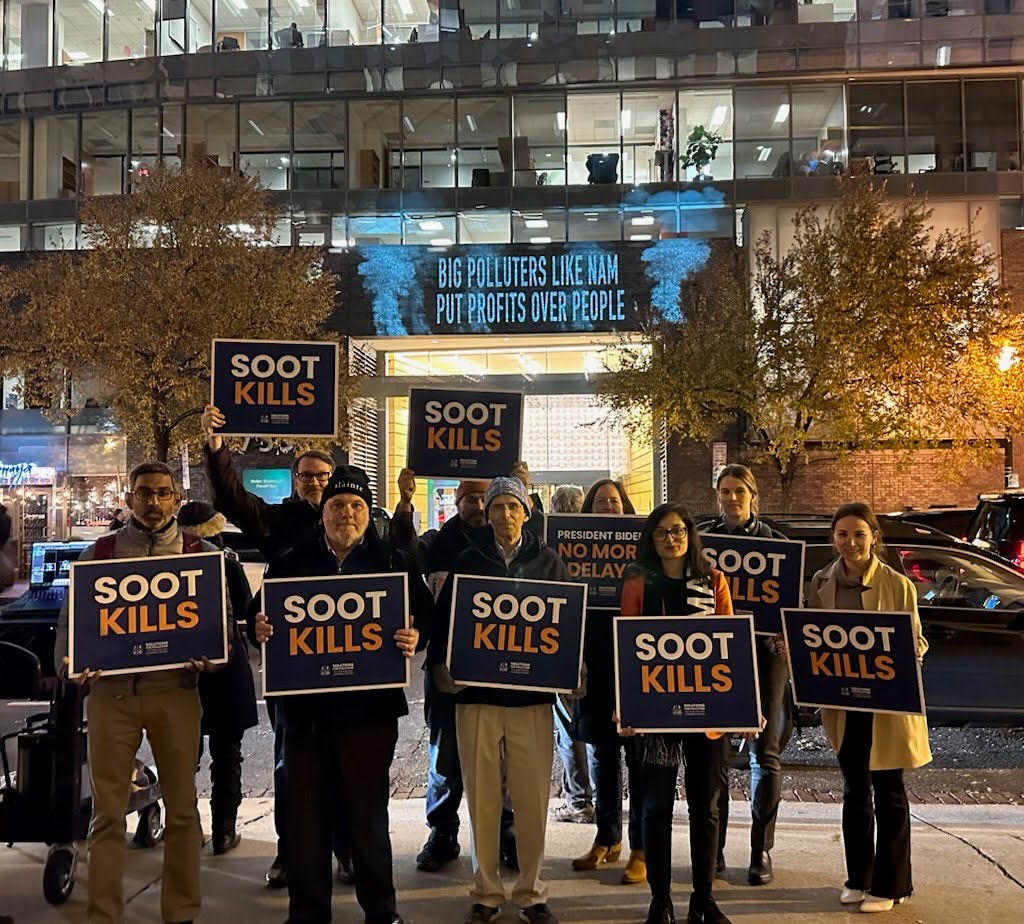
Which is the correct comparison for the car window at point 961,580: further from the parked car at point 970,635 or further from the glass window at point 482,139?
the glass window at point 482,139

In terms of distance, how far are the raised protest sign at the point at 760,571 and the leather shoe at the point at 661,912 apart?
1695mm

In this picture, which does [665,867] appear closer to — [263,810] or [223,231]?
[263,810]

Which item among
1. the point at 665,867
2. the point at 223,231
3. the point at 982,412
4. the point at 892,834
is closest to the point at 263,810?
the point at 665,867

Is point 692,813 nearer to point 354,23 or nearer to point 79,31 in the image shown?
point 354,23

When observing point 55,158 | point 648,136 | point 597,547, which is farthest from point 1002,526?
point 55,158

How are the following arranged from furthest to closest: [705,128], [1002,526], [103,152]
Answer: [103,152]
[705,128]
[1002,526]

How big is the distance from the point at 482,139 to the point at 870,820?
25825mm

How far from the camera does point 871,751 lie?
4.98m

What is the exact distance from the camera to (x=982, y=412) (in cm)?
2080

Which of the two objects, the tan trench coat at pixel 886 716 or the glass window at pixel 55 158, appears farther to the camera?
the glass window at pixel 55 158

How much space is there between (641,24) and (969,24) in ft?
29.0

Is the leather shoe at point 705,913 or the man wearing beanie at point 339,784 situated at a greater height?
the man wearing beanie at point 339,784

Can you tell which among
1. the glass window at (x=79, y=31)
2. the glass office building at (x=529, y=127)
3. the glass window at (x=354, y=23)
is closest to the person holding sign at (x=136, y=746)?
the glass office building at (x=529, y=127)

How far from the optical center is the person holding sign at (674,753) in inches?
185
